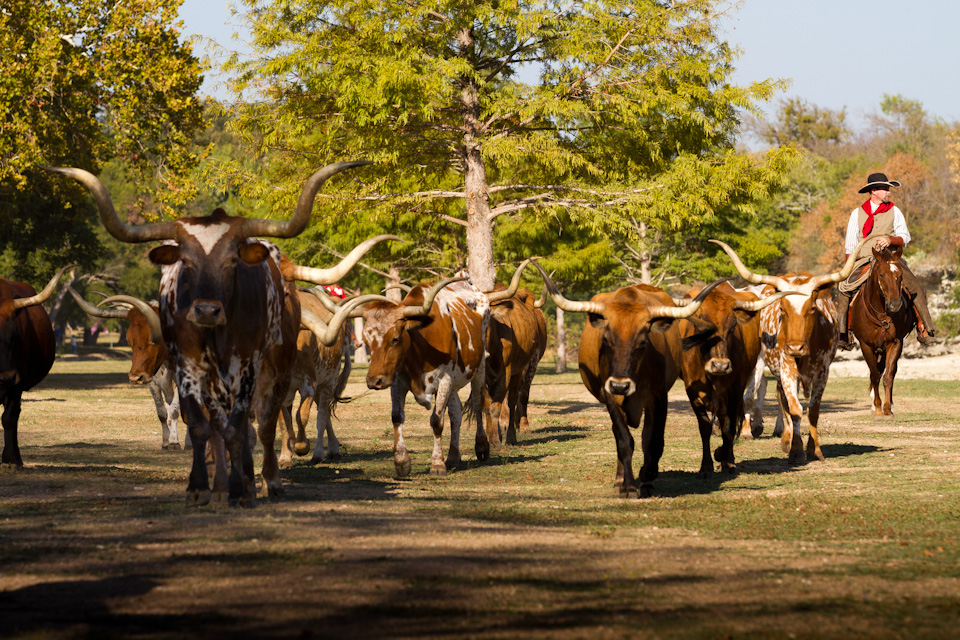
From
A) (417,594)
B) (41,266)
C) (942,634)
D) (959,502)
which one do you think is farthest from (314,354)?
(41,266)

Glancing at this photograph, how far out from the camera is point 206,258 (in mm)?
8648

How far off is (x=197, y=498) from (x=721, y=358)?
17.8 feet

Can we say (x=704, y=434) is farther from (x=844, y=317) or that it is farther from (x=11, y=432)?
(x=844, y=317)

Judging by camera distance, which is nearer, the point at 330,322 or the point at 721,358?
the point at 330,322

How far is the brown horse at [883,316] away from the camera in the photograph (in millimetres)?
17578

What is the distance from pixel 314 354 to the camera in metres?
13.7

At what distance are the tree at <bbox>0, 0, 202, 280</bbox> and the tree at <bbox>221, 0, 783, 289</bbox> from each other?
7041 mm

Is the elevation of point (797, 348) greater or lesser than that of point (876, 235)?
lesser

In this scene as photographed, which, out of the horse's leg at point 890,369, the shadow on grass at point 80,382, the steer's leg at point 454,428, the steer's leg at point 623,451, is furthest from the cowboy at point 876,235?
the shadow on grass at point 80,382

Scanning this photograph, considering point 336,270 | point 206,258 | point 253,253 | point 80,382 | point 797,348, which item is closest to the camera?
point 206,258

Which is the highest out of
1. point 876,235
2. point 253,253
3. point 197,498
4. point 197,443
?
point 876,235

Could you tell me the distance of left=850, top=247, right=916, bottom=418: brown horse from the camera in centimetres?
1758

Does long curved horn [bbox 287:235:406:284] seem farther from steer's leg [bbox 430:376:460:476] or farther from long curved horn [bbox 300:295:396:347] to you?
steer's leg [bbox 430:376:460:476]

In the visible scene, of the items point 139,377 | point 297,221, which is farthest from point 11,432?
point 297,221
